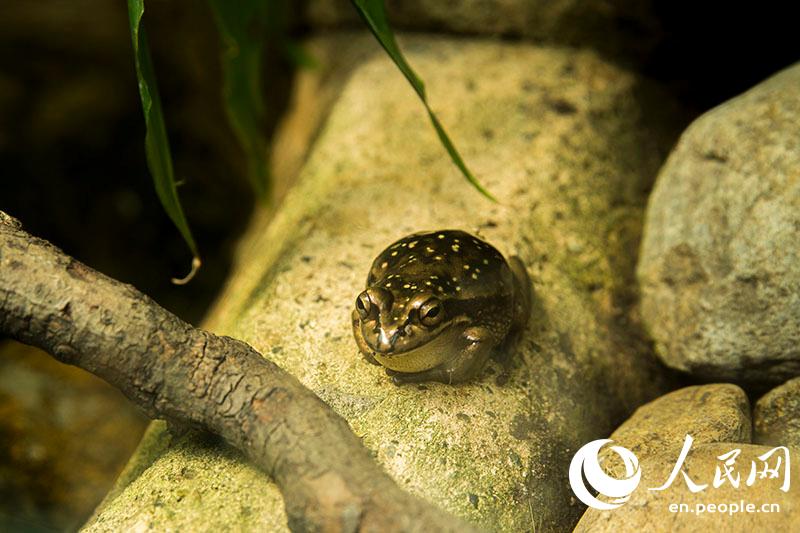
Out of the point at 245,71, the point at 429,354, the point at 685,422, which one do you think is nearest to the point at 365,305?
the point at 429,354

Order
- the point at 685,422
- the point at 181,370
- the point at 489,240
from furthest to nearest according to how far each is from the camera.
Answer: the point at 489,240
the point at 685,422
the point at 181,370

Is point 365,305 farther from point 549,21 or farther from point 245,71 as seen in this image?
point 549,21

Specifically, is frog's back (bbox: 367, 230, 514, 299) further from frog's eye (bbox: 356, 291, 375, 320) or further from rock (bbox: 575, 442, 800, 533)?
rock (bbox: 575, 442, 800, 533)

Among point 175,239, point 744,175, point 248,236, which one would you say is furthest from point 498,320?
point 175,239

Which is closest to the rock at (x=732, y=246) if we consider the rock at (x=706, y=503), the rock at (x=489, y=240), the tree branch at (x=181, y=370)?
the rock at (x=489, y=240)

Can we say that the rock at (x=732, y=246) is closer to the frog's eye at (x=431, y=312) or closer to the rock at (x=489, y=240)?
the rock at (x=489, y=240)
